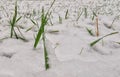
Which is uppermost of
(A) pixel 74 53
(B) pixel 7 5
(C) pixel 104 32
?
(A) pixel 74 53

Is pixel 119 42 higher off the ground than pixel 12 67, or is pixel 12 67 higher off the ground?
pixel 12 67

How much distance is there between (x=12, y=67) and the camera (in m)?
1.14

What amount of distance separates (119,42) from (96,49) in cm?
21

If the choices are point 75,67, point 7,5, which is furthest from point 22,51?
point 7,5

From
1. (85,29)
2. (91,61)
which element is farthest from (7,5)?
(91,61)

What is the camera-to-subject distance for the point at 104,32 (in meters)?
1.94

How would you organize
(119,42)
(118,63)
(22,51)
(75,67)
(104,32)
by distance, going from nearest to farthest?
(75,67)
(118,63)
(22,51)
(119,42)
(104,32)

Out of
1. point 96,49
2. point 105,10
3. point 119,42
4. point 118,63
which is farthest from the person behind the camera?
point 105,10

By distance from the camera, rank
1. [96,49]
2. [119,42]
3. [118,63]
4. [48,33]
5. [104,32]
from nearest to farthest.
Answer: [118,63], [96,49], [119,42], [48,33], [104,32]

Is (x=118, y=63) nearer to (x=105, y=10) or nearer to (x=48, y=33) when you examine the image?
(x=48, y=33)

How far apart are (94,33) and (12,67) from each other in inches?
35.1

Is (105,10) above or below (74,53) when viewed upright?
below

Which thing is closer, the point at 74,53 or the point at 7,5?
the point at 74,53

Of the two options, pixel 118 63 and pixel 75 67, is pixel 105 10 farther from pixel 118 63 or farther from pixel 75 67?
pixel 75 67
